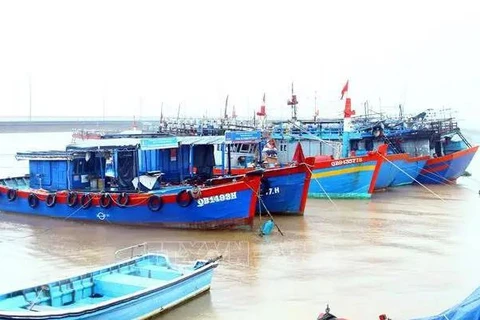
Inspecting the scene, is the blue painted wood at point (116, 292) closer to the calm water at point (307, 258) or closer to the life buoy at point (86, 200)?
the calm water at point (307, 258)

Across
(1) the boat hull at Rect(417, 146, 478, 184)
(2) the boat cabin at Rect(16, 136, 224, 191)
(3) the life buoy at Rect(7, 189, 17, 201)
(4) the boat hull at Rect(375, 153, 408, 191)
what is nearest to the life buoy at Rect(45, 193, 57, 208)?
(2) the boat cabin at Rect(16, 136, 224, 191)

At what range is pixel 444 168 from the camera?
31.0m

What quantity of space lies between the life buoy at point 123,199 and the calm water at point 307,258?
30.5 inches

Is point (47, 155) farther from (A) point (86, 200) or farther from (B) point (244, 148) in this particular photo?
(B) point (244, 148)

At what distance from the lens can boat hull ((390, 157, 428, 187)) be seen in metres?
28.7

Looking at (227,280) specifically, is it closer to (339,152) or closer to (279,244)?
(279,244)

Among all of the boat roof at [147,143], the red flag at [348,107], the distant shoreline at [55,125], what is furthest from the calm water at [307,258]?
the distant shoreline at [55,125]

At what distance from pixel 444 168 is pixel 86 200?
20.5m

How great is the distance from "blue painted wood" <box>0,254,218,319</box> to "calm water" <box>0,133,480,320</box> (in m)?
0.43

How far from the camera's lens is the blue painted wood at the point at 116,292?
7625mm

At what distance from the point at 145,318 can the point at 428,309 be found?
459 cm

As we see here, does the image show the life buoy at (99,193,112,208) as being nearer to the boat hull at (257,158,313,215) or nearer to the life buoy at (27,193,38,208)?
the life buoy at (27,193,38,208)

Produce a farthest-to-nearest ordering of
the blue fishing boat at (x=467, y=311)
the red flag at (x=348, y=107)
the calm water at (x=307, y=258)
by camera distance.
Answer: the red flag at (x=348, y=107)
the calm water at (x=307, y=258)
the blue fishing boat at (x=467, y=311)

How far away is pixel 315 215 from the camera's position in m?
19.9
